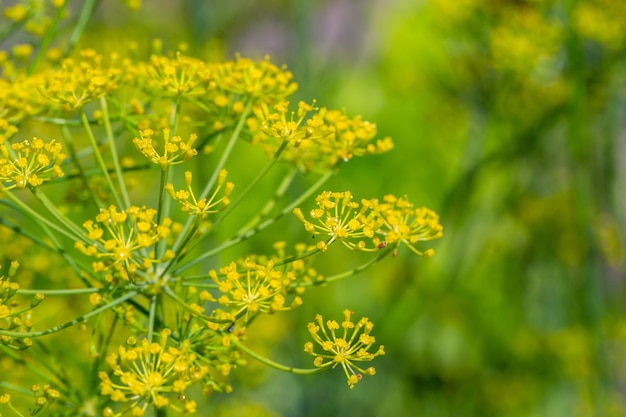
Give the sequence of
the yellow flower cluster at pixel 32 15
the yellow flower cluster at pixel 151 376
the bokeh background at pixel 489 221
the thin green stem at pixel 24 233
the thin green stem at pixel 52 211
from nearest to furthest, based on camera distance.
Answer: the yellow flower cluster at pixel 151 376
the thin green stem at pixel 52 211
the thin green stem at pixel 24 233
the yellow flower cluster at pixel 32 15
the bokeh background at pixel 489 221

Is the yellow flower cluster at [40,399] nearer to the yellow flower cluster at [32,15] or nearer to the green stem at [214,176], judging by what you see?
the green stem at [214,176]

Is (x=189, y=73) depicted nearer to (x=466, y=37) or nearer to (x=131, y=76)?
(x=131, y=76)

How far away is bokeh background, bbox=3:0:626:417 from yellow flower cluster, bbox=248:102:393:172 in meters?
0.54

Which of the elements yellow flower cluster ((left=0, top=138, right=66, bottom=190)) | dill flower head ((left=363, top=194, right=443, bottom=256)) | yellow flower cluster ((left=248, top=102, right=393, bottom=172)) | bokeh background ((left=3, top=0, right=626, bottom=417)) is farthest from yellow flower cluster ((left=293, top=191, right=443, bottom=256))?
bokeh background ((left=3, top=0, right=626, bottom=417))

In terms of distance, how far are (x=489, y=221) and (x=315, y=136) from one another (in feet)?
5.98

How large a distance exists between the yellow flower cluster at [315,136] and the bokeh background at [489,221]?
0.54 m

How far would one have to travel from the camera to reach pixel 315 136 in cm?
110

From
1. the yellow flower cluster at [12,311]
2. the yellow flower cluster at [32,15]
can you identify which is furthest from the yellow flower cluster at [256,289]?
the yellow flower cluster at [32,15]

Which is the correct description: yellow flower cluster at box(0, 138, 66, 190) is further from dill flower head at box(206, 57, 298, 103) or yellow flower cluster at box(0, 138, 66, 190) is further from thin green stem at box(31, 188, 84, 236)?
dill flower head at box(206, 57, 298, 103)

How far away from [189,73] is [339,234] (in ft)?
1.07

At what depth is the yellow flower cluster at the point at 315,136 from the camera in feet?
3.50

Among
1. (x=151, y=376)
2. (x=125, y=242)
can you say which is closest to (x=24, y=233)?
(x=125, y=242)

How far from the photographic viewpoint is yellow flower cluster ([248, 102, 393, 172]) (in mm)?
1066

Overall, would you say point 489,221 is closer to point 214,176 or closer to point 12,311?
point 214,176
